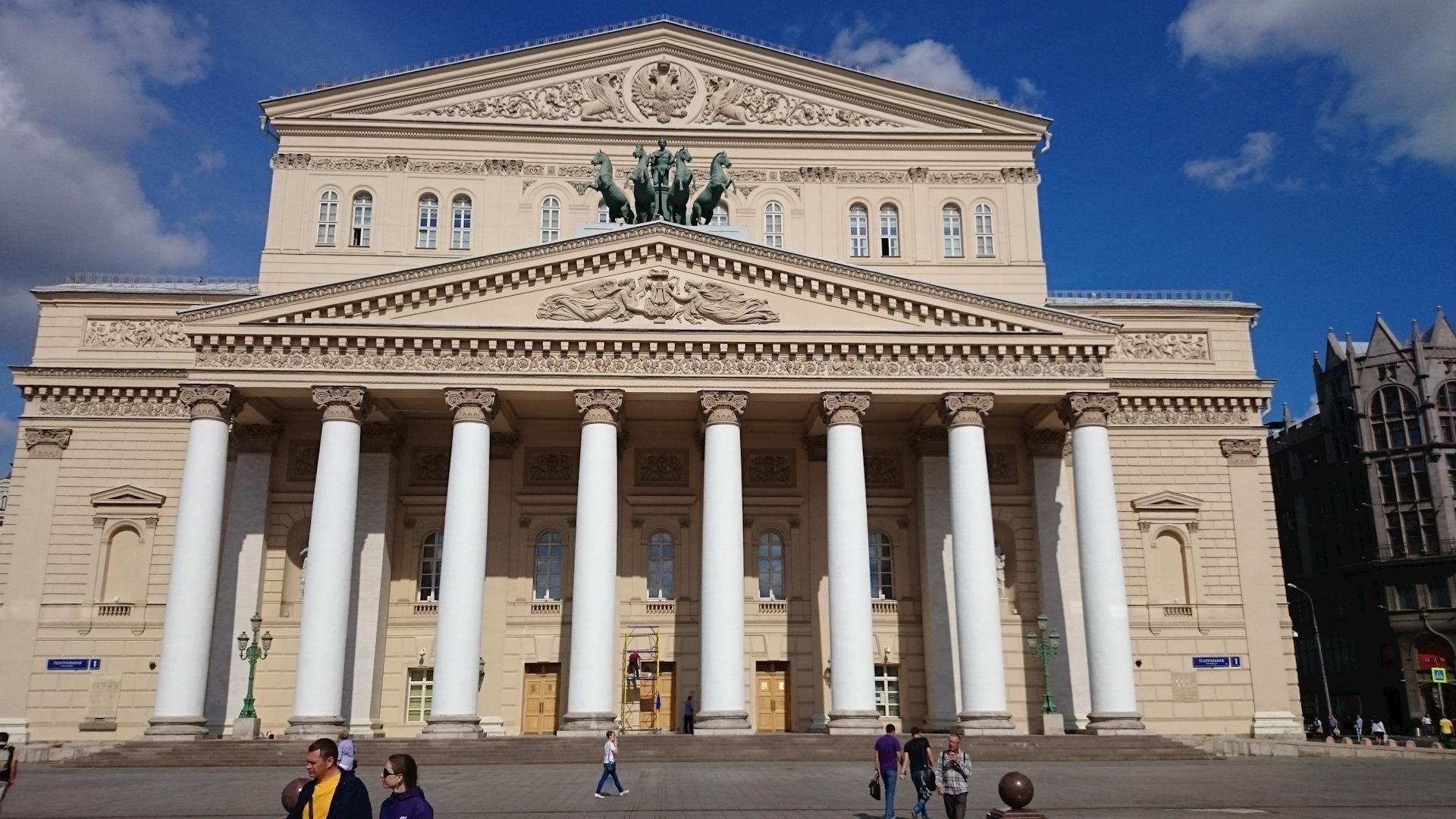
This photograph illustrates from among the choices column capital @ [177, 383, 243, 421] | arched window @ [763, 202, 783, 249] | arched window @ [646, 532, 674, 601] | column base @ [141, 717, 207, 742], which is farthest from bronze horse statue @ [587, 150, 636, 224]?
column base @ [141, 717, 207, 742]

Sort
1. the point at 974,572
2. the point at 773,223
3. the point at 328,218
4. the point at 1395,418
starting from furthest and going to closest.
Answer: the point at 1395,418
the point at 773,223
the point at 328,218
the point at 974,572

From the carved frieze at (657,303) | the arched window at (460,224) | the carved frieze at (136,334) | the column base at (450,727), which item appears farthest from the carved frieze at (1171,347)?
the carved frieze at (136,334)

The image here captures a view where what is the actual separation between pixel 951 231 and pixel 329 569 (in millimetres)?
25032

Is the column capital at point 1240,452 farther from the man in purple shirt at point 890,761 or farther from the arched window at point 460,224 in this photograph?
the arched window at point 460,224

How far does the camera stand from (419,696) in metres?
37.1

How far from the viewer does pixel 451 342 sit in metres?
33.6

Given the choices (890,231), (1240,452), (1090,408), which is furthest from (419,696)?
(1240,452)

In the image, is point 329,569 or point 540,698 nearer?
point 329,569

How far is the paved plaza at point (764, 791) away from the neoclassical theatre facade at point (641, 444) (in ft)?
13.5

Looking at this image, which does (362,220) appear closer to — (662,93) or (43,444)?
(662,93)

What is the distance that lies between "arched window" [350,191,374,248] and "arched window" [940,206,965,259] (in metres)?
20.7

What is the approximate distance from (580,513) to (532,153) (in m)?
16.6

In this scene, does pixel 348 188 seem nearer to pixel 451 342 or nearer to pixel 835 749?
pixel 451 342

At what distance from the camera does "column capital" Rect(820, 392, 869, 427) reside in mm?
33844
